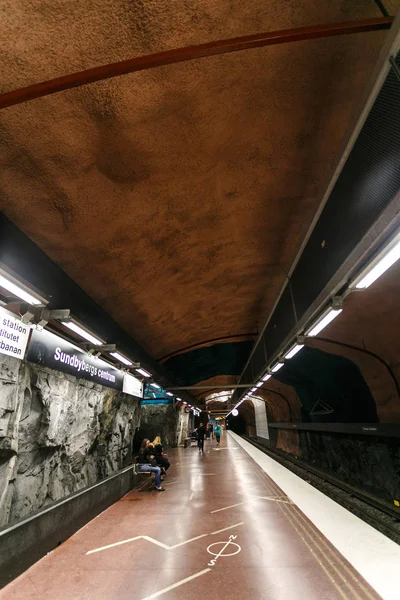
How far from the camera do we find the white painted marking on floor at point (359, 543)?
9.91 feet

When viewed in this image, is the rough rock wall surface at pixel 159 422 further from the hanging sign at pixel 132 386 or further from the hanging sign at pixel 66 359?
the hanging sign at pixel 66 359

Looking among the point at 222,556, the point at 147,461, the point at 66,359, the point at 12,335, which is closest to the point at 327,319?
the point at 222,556

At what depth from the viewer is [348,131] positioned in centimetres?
282

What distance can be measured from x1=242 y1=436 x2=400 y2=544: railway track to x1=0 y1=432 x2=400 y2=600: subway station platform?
1.63 meters

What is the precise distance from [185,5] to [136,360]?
6899mm

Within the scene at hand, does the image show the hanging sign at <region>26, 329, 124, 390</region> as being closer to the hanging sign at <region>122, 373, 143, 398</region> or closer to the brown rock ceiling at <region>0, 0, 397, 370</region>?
the hanging sign at <region>122, 373, 143, 398</region>

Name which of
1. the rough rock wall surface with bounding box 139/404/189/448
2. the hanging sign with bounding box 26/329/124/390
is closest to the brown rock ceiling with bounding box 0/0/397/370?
the hanging sign with bounding box 26/329/124/390

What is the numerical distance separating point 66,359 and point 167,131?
4.32 meters

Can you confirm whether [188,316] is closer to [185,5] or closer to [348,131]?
[348,131]

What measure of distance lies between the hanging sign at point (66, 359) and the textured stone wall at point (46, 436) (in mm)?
149

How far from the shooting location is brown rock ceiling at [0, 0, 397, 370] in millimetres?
2178

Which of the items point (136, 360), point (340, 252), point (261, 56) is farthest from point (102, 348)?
point (261, 56)

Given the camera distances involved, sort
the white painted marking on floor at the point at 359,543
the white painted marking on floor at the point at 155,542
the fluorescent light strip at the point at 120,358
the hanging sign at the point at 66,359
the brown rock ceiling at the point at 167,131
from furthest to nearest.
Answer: the fluorescent light strip at the point at 120,358 → the hanging sign at the point at 66,359 → the white painted marking on floor at the point at 155,542 → the white painted marking on floor at the point at 359,543 → the brown rock ceiling at the point at 167,131

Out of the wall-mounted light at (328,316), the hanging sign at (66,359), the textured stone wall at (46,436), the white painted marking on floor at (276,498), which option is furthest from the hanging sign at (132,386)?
the wall-mounted light at (328,316)
